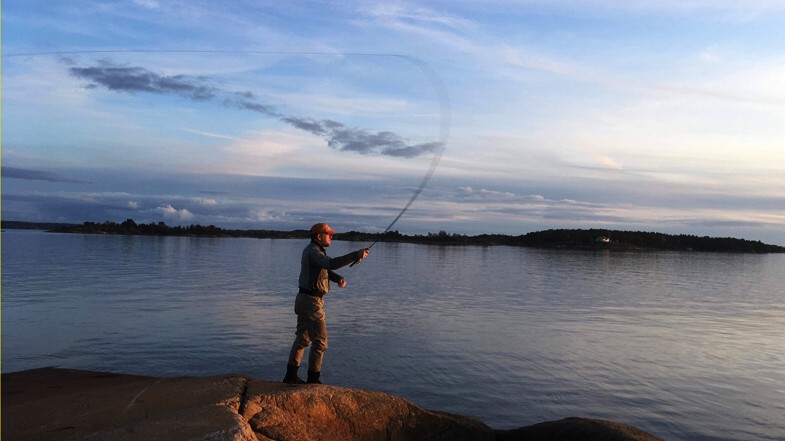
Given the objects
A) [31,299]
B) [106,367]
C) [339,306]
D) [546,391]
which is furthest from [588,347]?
[31,299]

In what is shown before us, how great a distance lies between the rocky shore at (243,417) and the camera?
5.75m

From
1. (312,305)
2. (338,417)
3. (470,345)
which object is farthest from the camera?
(470,345)

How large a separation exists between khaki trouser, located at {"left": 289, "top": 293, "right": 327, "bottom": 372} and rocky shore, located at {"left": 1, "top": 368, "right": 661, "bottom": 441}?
109cm

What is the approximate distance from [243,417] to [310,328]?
2.30 metres

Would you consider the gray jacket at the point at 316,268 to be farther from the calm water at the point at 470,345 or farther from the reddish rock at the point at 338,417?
the calm water at the point at 470,345

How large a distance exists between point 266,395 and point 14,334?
10.7 metres

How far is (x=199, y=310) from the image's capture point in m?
19.0

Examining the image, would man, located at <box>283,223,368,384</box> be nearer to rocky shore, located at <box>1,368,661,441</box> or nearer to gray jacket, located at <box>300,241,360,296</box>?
gray jacket, located at <box>300,241,360,296</box>

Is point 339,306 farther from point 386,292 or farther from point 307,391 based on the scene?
point 307,391

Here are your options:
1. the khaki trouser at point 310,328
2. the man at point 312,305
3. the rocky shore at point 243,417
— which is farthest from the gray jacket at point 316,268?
the rocky shore at point 243,417

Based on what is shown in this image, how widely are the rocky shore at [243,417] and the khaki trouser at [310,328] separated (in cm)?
109

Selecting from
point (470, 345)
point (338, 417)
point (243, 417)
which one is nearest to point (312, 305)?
point (338, 417)

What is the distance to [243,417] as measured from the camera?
614cm

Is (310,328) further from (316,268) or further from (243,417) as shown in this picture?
(243,417)
